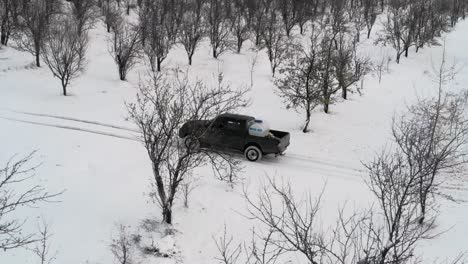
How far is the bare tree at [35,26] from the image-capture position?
25.5 meters

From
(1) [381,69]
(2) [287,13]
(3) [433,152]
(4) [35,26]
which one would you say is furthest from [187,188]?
(2) [287,13]

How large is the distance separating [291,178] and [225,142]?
3.18m

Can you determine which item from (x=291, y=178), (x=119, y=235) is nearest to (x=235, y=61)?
(x=291, y=178)

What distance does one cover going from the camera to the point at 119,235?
11.0 meters

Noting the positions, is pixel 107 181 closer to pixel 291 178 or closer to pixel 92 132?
pixel 92 132

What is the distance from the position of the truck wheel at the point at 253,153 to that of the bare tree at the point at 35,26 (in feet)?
50.1

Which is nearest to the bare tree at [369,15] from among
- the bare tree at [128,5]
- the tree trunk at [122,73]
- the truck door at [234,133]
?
the bare tree at [128,5]

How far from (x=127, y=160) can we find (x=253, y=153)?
4.95m

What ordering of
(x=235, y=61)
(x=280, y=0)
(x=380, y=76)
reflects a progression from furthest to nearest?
(x=280, y=0), (x=235, y=61), (x=380, y=76)

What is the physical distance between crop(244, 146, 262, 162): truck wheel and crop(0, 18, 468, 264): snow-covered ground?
0.29 metres

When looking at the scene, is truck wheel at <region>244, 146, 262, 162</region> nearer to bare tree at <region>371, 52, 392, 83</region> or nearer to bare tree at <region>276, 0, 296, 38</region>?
bare tree at <region>371, 52, 392, 83</region>

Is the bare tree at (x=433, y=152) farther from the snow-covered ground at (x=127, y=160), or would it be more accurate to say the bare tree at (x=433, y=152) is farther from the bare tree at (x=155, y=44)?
the bare tree at (x=155, y=44)

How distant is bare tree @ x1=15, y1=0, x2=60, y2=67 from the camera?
25.5m

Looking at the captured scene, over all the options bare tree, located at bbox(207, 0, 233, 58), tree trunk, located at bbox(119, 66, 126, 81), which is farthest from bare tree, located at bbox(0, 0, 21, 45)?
bare tree, located at bbox(207, 0, 233, 58)
